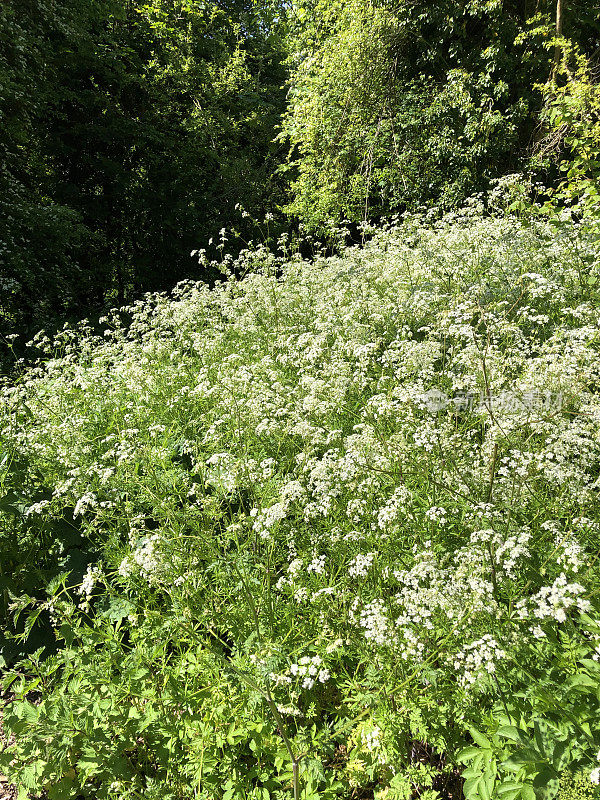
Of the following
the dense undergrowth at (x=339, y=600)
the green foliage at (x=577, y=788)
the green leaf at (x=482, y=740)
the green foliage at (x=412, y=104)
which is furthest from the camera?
the green foliage at (x=412, y=104)

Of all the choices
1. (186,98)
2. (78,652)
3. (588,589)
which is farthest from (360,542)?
(186,98)

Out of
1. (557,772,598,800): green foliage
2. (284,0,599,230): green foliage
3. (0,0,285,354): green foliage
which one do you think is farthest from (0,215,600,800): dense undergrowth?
(0,0,285,354): green foliage

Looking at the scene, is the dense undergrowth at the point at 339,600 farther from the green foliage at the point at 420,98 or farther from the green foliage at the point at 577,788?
the green foliage at the point at 420,98

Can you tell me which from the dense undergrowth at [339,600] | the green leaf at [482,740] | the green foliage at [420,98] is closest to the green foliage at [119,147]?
the green foliage at [420,98]

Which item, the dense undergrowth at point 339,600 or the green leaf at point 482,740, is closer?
the green leaf at point 482,740

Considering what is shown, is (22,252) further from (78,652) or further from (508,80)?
(508,80)

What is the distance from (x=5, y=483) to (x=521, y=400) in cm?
389

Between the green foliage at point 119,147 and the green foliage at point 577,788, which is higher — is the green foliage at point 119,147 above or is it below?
above

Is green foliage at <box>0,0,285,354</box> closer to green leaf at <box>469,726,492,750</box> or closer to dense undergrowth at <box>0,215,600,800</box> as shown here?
dense undergrowth at <box>0,215,600,800</box>

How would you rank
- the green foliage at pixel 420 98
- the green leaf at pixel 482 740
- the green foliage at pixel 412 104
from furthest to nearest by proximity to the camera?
the green foliage at pixel 412 104 < the green foliage at pixel 420 98 < the green leaf at pixel 482 740

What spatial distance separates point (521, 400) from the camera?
2895 mm

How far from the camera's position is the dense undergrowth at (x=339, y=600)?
203 centimetres

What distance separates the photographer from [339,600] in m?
2.57

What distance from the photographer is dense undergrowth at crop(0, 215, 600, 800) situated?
203 centimetres
